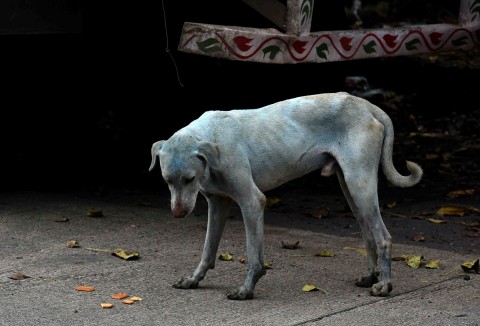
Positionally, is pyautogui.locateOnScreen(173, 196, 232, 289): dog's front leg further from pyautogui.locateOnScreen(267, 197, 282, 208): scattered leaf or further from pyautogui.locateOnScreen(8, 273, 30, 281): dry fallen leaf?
pyautogui.locateOnScreen(267, 197, 282, 208): scattered leaf

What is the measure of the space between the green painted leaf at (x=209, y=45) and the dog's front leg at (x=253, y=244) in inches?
67.7

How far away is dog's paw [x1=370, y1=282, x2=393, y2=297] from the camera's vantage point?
5875mm

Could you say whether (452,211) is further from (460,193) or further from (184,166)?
(184,166)

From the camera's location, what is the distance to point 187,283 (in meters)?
6.00

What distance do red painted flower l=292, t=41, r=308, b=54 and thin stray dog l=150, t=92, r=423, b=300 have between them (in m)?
1.54

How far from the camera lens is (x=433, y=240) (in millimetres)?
7637

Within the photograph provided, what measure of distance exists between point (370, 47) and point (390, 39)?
0.23 metres

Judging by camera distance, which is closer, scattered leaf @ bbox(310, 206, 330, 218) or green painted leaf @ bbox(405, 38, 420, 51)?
green painted leaf @ bbox(405, 38, 420, 51)

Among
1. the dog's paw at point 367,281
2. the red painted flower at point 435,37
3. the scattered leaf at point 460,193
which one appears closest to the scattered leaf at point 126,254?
the dog's paw at point 367,281

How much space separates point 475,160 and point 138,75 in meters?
3.91

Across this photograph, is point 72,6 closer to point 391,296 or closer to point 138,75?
point 138,75

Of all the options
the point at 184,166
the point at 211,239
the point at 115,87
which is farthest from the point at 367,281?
the point at 115,87

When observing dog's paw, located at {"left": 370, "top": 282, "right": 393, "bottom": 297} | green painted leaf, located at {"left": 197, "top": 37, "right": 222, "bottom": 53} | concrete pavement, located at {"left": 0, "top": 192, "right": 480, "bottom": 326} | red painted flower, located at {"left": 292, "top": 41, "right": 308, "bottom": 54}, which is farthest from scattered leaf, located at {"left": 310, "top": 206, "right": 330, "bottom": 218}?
dog's paw, located at {"left": 370, "top": 282, "right": 393, "bottom": 297}

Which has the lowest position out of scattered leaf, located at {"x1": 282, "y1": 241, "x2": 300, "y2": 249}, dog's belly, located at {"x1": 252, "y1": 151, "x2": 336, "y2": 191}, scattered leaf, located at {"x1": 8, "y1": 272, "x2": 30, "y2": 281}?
scattered leaf, located at {"x1": 282, "y1": 241, "x2": 300, "y2": 249}
